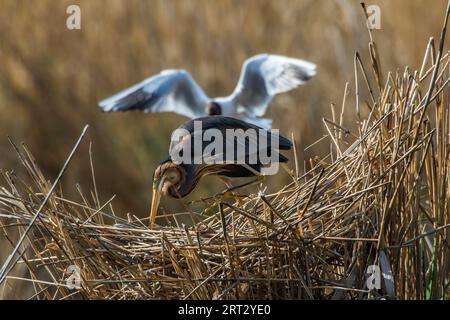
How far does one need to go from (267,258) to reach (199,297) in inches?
9.5

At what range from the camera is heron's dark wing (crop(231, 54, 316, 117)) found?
6.32 metres

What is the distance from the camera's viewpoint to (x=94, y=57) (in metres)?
7.27

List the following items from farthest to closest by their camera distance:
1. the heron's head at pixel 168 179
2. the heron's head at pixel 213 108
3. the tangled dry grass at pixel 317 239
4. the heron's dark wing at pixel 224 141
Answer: the heron's head at pixel 213 108
the heron's dark wing at pixel 224 141
the heron's head at pixel 168 179
the tangled dry grass at pixel 317 239

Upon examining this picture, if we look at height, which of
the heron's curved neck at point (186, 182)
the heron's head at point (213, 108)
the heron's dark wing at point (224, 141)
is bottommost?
the heron's head at point (213, 108)

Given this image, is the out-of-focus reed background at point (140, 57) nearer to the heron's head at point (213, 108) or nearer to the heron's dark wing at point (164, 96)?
the heron's dark wing at point (164, 96)

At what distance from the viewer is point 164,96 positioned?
6555mm

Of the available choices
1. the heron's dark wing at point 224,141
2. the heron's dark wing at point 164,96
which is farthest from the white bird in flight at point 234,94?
the heron's dark wing at point 224,141

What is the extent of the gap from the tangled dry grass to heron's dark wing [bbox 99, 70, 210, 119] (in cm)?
289

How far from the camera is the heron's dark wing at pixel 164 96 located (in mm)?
6234

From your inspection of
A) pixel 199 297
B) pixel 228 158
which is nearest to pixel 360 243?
pixel 199 297

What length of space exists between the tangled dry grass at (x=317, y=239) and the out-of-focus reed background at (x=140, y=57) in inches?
143

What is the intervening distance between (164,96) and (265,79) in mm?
698

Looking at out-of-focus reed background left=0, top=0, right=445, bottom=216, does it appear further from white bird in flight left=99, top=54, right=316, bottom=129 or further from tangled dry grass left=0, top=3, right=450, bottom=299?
tangled dry grass left=0, top=3, right=450, bottom=299
